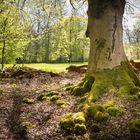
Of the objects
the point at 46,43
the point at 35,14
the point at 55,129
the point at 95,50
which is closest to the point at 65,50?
the point at 46,43

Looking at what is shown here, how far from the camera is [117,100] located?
8.62m

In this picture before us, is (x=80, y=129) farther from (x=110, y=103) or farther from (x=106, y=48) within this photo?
(x=106, y=48)

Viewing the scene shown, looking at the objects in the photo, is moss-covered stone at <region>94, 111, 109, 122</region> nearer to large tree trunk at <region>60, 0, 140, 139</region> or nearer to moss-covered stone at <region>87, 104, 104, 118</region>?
moss-covered stone at <region>87, 104, 104, 118</region>

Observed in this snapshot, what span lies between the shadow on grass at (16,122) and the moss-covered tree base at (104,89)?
1.11 meters

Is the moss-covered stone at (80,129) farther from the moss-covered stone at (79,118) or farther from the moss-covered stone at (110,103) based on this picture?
the moss-covered stone at (110,103)

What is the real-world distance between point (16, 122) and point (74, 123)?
5.92ft

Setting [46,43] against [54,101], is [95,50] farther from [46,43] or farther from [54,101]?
[46,43]

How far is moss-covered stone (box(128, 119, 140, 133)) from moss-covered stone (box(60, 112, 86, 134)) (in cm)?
113

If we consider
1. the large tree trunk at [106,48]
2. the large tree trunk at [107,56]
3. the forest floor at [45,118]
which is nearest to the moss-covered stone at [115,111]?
the forest floor at [45,118]

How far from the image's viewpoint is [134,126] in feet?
22.2

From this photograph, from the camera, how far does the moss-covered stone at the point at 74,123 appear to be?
23.1 ft

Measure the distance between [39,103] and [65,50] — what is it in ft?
149

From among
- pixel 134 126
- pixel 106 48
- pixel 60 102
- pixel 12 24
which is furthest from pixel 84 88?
pixel 12 24

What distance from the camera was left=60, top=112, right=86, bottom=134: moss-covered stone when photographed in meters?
7.05
